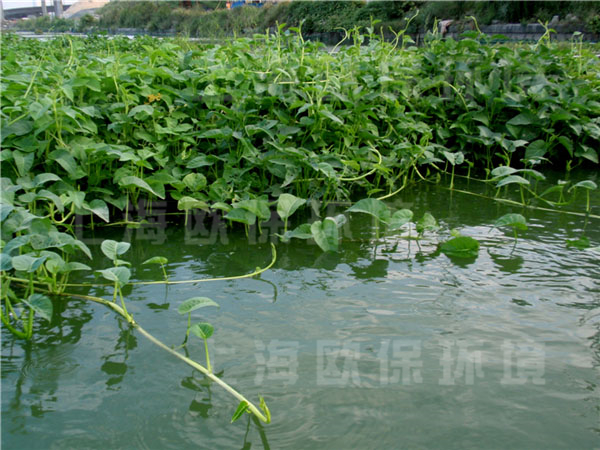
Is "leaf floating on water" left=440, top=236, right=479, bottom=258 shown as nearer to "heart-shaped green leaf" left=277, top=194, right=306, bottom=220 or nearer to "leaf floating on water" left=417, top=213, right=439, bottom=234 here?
"leaf floating on water" left=417, top=213, right=439, bottom=234

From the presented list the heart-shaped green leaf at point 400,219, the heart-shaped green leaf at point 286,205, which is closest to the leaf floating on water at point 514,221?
the heart-shaped green leaf at point 400,219

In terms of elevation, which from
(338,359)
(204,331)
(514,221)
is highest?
(514,221)

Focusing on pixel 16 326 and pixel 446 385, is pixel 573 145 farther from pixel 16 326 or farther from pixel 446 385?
pixel 16 326

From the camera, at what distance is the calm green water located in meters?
1.29

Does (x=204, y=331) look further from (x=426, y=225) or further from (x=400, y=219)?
(x=426, y=225)

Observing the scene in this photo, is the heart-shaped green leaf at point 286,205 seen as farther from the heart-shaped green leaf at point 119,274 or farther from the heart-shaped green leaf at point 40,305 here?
the heart-shaped green leaf at point 40,305

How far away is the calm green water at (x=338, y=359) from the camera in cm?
129

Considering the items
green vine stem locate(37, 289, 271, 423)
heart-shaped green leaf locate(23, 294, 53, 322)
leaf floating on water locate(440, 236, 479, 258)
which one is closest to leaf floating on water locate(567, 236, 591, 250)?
leaf floating on water locate(440, 236, 479, 258)

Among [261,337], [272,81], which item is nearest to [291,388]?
[261,337]

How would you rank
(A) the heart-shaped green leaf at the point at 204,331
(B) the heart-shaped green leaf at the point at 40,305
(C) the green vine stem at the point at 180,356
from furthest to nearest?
(B) the heart-shaped green leaf at the point at 40,305, (A) the heart-shaped green leaf at the point at 204,331, (C) the green vine stem at the point at 180,356

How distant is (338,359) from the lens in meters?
1.57

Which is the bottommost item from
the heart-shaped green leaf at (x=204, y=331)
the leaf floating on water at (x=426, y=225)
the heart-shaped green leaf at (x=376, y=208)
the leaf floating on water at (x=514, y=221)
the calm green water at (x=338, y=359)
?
the calm green water at (x=338, y=359)

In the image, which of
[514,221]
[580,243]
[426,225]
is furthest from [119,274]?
[580,243]

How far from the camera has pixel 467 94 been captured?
383cm
